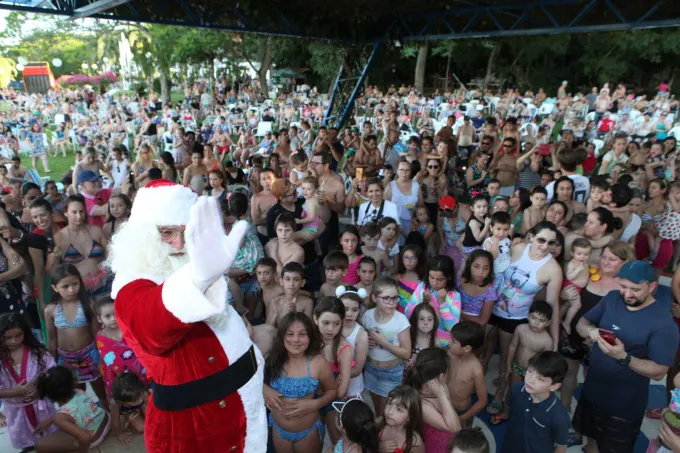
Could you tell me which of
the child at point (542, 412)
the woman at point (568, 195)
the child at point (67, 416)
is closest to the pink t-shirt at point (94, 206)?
the child at point (67, 416)

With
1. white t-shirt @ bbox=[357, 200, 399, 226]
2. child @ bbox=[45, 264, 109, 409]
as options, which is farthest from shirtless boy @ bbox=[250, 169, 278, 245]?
child @ bbox=[45, 264, 109, 409]

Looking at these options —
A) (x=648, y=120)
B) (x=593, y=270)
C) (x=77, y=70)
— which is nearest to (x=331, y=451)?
(x=593, y=270)

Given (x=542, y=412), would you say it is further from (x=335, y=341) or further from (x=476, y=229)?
(x=476, y=229)

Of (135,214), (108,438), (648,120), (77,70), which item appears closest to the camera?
(135,214)

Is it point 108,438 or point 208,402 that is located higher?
point 208,402

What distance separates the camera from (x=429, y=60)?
3250cm

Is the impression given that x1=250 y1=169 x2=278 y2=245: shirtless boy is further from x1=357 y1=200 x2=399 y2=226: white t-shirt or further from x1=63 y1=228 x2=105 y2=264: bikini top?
x1=63 y1=228 x2=105 y2=264: bikini top

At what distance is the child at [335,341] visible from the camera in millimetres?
2760

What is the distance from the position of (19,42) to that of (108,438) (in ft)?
159

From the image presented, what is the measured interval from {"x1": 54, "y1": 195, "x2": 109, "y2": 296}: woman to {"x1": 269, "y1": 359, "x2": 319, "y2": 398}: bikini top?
212cm

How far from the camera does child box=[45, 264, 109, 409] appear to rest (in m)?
3.21

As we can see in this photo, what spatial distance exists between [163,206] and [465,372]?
7.01 feet

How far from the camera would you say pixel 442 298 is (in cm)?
339

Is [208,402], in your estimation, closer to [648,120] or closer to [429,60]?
[648,120]
